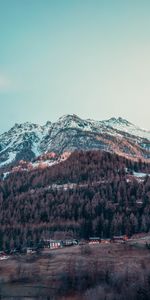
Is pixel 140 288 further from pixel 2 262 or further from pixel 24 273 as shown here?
pixel 2 262

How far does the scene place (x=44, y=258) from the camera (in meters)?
180

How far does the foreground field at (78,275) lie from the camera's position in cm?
13888

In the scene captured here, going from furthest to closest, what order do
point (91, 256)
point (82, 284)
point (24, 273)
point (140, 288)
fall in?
point (91, 256)
point (24, 273)
point (82, 284)
point (140, 288)

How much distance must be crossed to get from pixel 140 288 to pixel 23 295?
31062 millimetres

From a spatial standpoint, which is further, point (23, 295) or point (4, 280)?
point (4, 280)

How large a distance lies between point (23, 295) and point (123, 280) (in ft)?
86.7

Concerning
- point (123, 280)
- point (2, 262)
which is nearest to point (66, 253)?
point (2, 262)

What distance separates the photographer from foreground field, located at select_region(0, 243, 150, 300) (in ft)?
456

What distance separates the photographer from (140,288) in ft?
447

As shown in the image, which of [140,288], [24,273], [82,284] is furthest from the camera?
[24,273]

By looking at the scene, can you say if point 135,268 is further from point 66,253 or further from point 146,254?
point 66,253

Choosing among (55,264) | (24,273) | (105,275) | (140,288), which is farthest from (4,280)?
(140,288)

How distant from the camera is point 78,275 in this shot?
504 ft

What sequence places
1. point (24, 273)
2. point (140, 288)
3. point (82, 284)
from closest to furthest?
point (140, 288)
point (82, 284)
point (24, 273)
